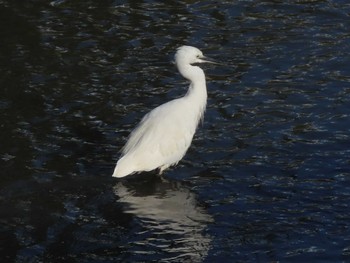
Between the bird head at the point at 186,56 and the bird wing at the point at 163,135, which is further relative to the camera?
the bird head at the point at 186,56

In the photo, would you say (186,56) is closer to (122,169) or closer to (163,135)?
(163,135)

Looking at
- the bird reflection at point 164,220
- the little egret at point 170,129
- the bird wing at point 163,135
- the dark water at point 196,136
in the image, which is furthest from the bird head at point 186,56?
the bird reflection at point 164,220

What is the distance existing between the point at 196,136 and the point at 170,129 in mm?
690

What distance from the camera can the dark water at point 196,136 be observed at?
30.2ft

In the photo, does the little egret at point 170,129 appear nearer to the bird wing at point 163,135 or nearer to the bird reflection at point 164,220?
the bird wing at point 163,135

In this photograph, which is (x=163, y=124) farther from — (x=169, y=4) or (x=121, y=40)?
(x=169, y=4)

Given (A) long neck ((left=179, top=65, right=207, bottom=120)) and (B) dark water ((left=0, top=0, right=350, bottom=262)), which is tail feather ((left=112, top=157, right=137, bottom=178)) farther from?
(A) long neck ((left=179, top=65, right=207, bottom=120))

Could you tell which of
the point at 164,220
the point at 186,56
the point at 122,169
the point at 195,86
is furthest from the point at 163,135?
the point at 164,220

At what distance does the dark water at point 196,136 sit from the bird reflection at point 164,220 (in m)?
0.02

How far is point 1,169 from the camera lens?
10547 mm


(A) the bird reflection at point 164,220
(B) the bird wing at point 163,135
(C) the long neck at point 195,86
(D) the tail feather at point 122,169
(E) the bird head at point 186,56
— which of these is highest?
(E) the bird head at point 186,56

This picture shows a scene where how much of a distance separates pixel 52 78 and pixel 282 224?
14.7 feet

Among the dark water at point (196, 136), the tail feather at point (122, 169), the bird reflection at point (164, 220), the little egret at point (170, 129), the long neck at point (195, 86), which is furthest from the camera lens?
the long neck at point (195, 86)

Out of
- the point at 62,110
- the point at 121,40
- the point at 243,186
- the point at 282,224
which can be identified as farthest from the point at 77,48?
the point at 282,224
